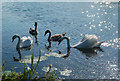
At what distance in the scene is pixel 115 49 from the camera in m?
10.6

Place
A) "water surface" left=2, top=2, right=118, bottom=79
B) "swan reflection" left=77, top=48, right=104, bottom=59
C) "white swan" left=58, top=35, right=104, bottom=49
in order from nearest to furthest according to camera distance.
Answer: "water surface" left=2, top=2, right=118, bottom=79, "swan reflection" left=77, top=48, right=104, bottom=59, "white swan" left=58, top=35, right=104, bottom=49

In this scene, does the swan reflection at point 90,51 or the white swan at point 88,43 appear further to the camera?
the white swan at point 88,43

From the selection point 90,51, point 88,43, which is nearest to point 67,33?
point 88,43

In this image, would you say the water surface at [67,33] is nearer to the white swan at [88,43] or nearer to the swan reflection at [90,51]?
the swan reflection at [90,51]

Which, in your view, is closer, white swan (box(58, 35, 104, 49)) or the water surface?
the water surface

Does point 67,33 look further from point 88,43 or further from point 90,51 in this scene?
point 90,51

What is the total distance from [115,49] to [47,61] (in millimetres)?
3676

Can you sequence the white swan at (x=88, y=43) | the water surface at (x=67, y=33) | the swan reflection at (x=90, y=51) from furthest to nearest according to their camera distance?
the white swan at (x=88, y=43) < the swan reflection at (x=90, y=51) < the water surface at (x=67, y=33)

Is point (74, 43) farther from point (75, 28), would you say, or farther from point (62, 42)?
point (75, 28)

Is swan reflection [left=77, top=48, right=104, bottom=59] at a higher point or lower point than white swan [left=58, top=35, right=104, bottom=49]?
lower

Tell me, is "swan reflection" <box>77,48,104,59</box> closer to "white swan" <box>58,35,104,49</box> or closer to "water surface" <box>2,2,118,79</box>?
"water surface" <box>2,2,118,79</box>

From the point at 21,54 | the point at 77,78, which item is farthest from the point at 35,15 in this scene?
the point at 77,78

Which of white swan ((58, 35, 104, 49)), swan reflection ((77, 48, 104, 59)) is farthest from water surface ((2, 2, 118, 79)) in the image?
white swan ((58, 35, 104, 49))

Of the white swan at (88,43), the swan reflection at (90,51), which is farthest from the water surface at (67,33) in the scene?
the white swan at (88,43)
